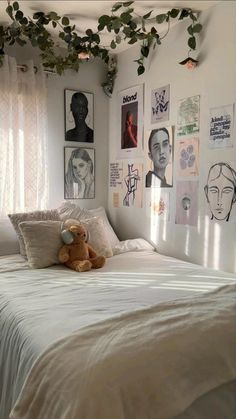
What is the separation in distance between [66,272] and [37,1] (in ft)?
5.42

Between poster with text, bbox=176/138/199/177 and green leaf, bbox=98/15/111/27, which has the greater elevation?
green leaf, bbox=98/15/111/27

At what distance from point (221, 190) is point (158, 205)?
2.05ft

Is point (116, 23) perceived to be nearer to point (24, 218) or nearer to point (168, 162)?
point (168, 162)

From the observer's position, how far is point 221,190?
6.91 ft

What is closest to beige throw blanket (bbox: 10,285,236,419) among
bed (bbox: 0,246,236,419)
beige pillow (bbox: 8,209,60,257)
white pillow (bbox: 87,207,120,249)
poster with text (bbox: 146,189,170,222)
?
bed (bbox: 0,246,236,419)

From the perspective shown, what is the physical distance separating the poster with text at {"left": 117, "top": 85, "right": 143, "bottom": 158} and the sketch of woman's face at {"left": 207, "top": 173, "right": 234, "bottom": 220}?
32.3 inches

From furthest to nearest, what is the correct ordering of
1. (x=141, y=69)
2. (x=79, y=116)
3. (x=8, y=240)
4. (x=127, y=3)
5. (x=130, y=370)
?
(x=79, y=116) → (x=141, y=69) → (x=8, y=240) → (x=127, y=3) → (x=130, y=370)

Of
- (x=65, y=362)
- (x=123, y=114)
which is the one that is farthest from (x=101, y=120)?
(x=65, y=362)

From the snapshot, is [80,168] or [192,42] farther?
[80,168]

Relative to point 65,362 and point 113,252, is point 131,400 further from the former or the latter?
point 113,252

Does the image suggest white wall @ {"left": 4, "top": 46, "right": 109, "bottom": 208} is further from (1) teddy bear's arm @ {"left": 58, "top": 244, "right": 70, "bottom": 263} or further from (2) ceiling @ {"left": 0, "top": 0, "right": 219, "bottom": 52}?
(1) teddy bear's arm @ {"left": 58, "top": 244, "right": 70, "bottom": 263}

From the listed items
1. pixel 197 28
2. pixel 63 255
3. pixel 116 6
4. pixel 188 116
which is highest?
pixel 116 6

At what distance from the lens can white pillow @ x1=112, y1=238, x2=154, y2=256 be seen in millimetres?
2586

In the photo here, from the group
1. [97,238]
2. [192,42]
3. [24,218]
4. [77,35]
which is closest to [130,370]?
[97,238]
